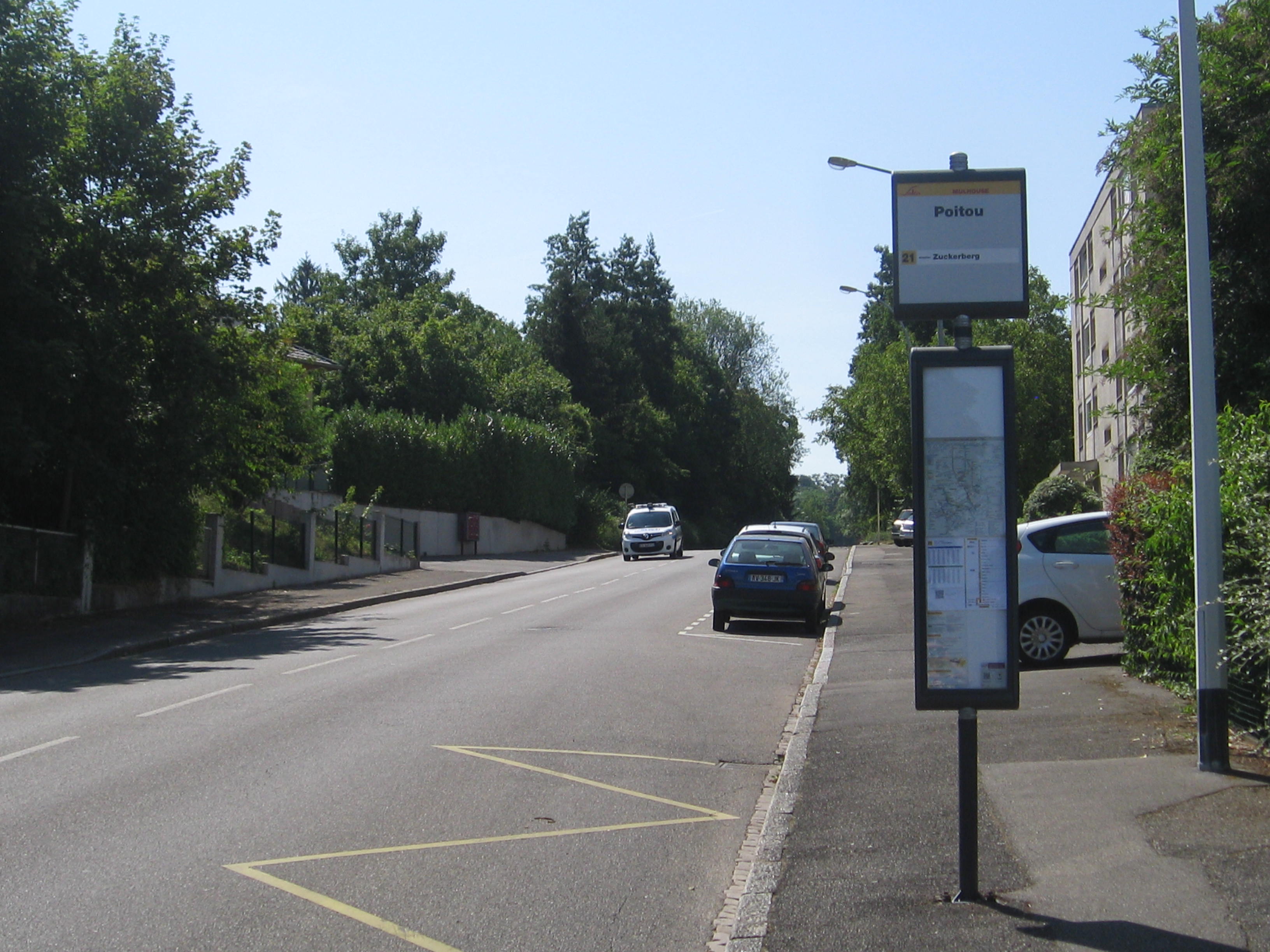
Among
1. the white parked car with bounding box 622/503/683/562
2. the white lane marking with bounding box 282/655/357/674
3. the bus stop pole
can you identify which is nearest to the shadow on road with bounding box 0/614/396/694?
the white lane marking with bounding box 282/655/357/674

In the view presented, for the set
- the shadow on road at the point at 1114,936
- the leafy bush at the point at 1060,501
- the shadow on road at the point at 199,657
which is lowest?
the shadow on road at the point at 199,657

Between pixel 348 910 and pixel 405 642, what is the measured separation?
40.4 ft

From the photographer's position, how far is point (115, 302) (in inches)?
819

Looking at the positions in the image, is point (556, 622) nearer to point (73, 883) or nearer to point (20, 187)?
point (20, 187)

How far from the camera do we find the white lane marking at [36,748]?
351 inches

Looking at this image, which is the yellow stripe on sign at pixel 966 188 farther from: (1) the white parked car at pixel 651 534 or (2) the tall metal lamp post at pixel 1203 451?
(1) the white parked car at pixel 651 534

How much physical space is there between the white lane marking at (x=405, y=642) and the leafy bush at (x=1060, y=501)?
2080 cm

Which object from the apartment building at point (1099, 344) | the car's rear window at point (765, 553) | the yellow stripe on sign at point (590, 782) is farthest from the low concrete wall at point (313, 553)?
the apartment building at point (1099, 344)

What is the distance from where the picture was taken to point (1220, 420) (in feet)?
29.6

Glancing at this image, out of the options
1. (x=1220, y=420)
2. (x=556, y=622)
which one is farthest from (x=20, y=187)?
(x=1220, y=420)

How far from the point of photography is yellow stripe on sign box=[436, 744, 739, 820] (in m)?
7.49

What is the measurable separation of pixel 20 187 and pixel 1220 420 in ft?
55.1

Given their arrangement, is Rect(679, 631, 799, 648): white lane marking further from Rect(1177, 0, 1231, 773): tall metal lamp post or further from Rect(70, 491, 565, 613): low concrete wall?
Rect(70, 491, 565, 613): low concrete wall

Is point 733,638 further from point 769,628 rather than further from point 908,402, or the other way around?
point 908,402
